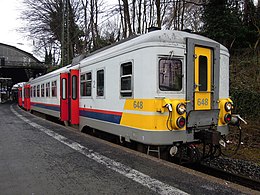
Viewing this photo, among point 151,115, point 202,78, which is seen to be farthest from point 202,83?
point 151,115

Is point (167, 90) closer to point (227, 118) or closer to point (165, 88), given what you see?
point (165, 88)

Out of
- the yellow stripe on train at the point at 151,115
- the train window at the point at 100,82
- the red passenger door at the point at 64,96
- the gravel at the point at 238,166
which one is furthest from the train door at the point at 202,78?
the red passenger door at the point at 64,96

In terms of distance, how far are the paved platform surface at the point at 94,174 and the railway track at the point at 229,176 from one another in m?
1.83

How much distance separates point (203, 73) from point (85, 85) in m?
4.24

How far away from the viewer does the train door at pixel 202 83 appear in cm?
566

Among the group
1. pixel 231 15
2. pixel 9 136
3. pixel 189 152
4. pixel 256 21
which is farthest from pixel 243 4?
pixel 9 136

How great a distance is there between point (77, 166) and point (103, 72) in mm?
2963

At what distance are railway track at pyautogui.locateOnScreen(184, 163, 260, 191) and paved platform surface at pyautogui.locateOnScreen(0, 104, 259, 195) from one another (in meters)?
1.83

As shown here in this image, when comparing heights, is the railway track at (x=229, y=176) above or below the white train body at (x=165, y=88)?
below

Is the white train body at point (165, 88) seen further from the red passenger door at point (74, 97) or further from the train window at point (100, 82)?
the red passenger door at point (74, 97)

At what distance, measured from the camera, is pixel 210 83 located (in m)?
6.05

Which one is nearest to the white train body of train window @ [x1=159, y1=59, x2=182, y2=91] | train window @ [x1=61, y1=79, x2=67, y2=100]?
train window @ [x1=159, y1=59, x2=182, y2=91]

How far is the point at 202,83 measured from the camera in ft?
19.6

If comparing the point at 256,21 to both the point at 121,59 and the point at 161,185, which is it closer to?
the point at 121,59
